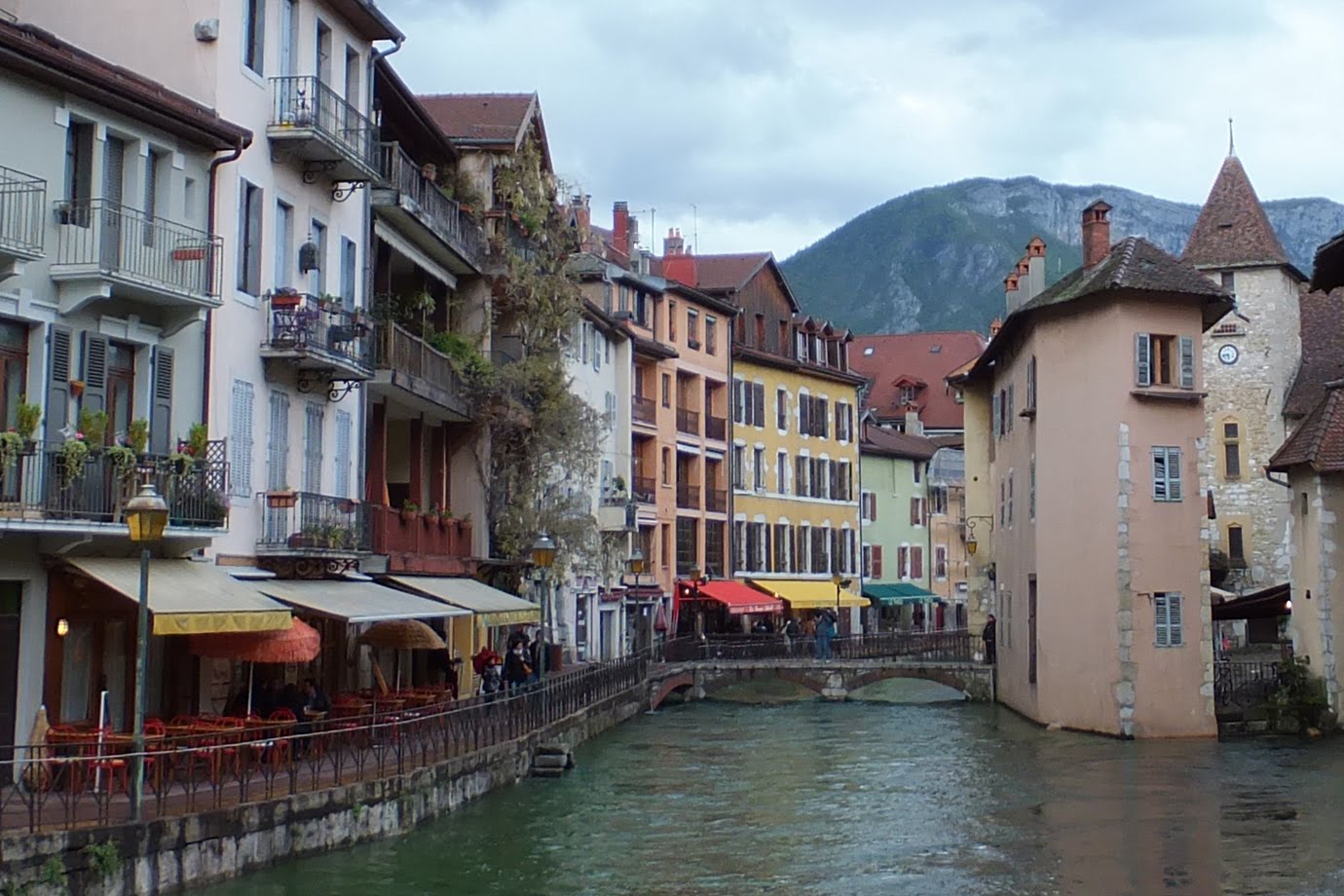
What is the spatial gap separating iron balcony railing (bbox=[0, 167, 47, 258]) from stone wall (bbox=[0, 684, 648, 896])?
7.00m

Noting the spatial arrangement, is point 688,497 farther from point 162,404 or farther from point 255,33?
point 162,404

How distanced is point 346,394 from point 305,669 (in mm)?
4932

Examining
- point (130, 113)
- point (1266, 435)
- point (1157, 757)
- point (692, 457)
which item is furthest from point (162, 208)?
point (1266, 435)

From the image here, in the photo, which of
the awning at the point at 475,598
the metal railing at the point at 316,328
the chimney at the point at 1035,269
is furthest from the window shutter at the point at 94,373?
the chimney at the point at 1035,269

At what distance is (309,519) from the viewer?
1091 inches

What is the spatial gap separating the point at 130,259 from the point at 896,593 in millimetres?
64091

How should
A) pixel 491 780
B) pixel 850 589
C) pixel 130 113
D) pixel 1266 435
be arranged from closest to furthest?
pixel 130 113 < pixel 491 780 < pixel 1266 435 < pixel 850 589

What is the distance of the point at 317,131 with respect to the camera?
2716 cm

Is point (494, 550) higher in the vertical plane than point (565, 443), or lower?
lower

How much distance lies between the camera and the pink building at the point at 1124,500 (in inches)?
1527

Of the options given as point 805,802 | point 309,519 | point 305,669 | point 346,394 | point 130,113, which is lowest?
point 805,802

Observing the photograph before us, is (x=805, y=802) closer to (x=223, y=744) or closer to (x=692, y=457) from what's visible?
(x=223, y=744)

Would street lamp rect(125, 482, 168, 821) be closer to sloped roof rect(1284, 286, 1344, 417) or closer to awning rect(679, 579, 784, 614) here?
awning rect(679, 579, 784, 614)

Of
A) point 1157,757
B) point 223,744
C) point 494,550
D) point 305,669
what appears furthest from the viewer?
point 494,550
